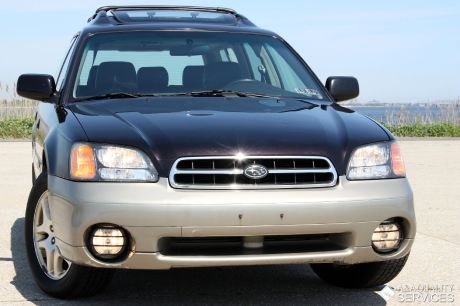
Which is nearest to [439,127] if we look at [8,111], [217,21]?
[8,111]

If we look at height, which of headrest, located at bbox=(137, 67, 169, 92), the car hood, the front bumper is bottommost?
the front bumper

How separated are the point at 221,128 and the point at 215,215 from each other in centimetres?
60

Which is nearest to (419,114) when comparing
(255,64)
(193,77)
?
(255,64)

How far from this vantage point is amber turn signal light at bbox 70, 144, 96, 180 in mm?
4352

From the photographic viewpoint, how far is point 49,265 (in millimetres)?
5004

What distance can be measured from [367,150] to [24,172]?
8.82 meters

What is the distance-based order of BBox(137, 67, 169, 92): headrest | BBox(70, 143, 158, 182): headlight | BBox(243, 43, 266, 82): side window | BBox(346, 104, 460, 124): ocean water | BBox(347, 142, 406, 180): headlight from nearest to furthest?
BBox(70, 143, 158, 182): headlight
BBox(347, 142, 406, 180): headlight
BBox(137, 67, 169, 92): headrest
BBox(243, 43, 266, 82): side window
BBox(346, 104, 460, 124): ocean water

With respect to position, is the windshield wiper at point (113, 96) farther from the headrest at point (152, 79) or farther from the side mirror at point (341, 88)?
the side mirror at point (341, 88)

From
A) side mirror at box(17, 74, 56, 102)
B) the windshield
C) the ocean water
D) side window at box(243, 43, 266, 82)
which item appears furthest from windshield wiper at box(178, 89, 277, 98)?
the ocean water

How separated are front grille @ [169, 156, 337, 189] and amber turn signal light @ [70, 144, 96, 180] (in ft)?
1.46

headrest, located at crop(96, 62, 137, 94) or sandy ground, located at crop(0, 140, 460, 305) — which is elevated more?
headrest, located at crop(96, 62, 137, 94)

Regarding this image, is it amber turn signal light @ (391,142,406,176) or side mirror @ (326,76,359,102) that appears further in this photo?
side mirror @ (326,76,359,102)

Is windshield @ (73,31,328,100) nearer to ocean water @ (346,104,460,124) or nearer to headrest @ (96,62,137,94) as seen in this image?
headrest @ (96,62,137,94)

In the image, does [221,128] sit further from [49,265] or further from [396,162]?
[49,265]
